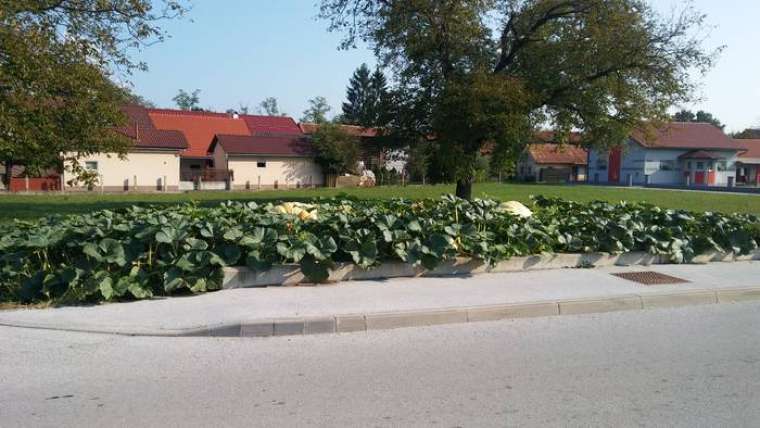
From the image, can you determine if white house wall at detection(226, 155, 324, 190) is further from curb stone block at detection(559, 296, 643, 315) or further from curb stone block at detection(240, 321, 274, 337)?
curb stone block at detection(240, 321, 274, 337)

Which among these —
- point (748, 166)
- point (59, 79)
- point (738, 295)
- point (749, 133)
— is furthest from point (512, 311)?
point (749, 133)

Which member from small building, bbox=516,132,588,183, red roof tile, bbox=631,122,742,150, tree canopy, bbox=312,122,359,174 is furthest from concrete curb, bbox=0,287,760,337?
small building, bbox=516,132,588,183

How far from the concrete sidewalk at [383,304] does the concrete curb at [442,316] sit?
0.04 feet

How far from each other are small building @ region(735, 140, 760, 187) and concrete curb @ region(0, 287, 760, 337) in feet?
234

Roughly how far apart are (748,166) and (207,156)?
2463 inches

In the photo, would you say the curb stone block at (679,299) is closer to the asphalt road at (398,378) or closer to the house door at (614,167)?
the asphalt road at (398,378)

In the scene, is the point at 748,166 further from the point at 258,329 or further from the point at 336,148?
the point at 258,329

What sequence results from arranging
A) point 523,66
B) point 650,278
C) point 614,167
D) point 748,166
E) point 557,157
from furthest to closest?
point 557,157
point 748,166
point 614,167
point 523,66
point 650,278

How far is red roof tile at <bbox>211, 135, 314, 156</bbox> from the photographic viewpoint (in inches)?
1895

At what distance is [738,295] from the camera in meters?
8.55

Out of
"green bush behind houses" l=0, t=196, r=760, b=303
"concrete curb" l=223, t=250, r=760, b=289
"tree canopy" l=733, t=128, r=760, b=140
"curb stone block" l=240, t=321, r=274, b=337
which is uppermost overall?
"tree canopy" l=733, t=128, r=760, b=140

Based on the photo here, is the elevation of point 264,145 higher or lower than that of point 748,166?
higher

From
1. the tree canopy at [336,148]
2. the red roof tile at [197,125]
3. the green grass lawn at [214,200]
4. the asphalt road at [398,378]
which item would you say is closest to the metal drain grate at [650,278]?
the asphalt road at [398,378]

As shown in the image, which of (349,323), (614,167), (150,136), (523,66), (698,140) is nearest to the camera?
(349,323)
